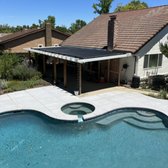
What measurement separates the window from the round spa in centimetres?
888

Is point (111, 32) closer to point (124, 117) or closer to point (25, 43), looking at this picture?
point (124, 117)

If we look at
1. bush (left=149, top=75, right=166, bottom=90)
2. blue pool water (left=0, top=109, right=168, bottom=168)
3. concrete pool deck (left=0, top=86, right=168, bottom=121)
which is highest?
bush (left=149, top=75, right=166, bottom=90)

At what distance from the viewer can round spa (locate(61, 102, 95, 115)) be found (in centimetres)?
1552

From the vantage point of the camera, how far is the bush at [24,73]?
75.6ft

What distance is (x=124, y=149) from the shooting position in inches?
435

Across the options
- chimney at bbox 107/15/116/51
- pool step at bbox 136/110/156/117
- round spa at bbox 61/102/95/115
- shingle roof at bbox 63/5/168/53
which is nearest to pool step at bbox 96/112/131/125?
pool step at bbox 136/110/156/117

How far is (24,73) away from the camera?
23.0 metres

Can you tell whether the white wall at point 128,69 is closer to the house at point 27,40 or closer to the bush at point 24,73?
the bush at point 24,73

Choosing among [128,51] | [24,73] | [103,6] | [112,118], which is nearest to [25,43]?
[24,73]

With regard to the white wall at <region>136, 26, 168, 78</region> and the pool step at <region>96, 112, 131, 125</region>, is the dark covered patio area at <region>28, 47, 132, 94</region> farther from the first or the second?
the pool step at <region>96, 112, 131, 125</region>

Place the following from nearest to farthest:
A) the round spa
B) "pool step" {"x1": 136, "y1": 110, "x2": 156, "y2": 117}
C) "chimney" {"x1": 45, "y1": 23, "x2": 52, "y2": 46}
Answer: "pool step" {"x1": 136, "y1": 110, "x2": 156, "y2": 117} → the round spa → "chimney" {"x1": 45, "y1": 23, "x2": 52, "y2": 46}

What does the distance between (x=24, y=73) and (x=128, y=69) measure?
10.9 meters

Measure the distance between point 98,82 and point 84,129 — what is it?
10.2 meters

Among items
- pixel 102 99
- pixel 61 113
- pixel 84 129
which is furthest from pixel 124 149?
pixel 102 99
